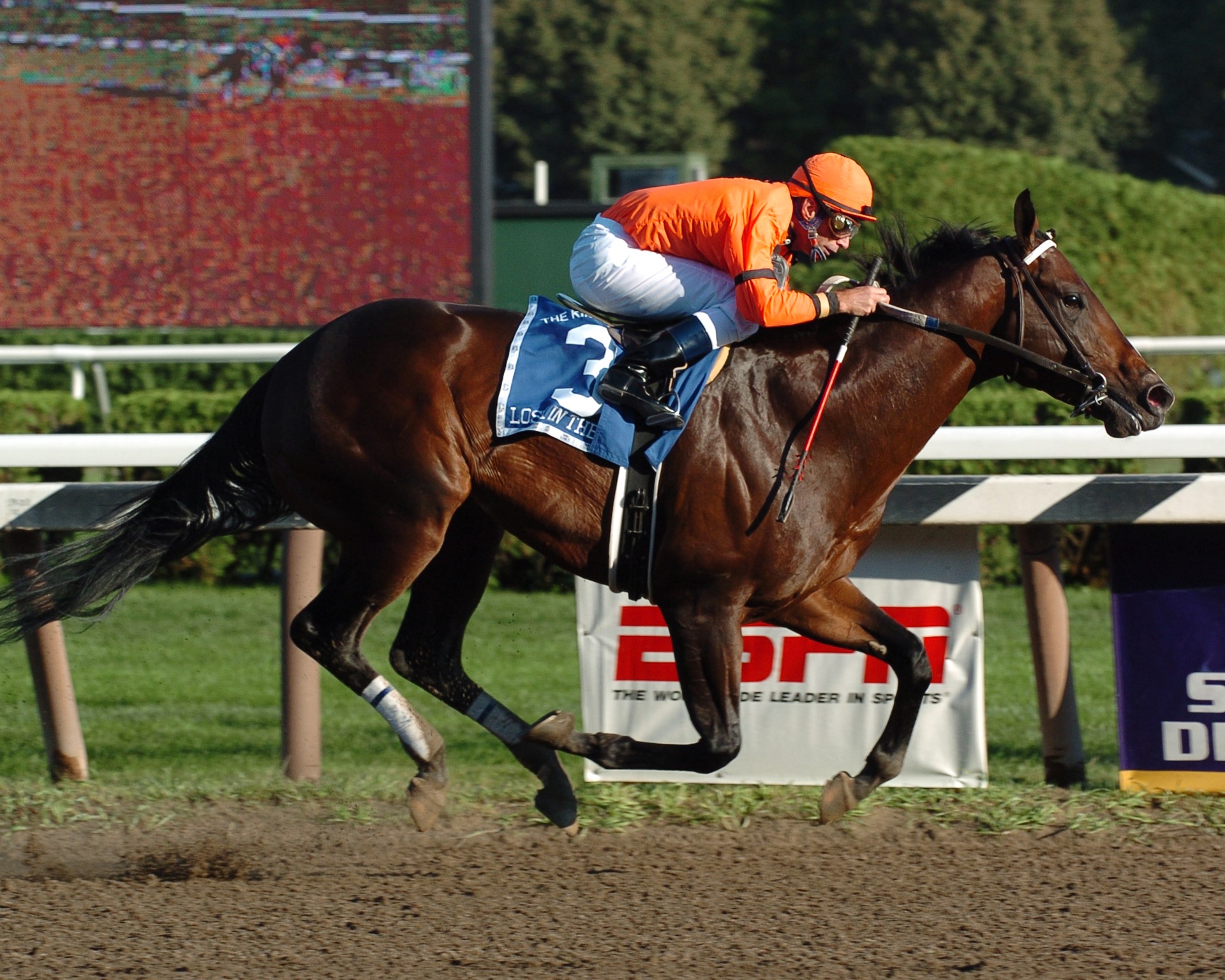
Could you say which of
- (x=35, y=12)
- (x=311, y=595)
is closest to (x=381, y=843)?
(x=311, y=595)

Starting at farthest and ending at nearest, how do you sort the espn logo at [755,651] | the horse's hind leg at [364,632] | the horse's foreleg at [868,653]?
1. the espn logo at [755,651]
2. the horse's foreleg at [868,653]
3. the horse's hind leg at [364,632]

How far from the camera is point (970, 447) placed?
4.51 meters

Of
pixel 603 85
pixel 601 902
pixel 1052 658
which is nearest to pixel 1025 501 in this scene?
pixel 1052 658

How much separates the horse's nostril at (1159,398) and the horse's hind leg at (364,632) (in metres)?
1.73

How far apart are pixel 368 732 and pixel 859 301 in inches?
104

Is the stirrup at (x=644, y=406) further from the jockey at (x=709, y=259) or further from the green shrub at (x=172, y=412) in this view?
the green shrub at (x=172, y=412)

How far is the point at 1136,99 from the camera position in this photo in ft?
120

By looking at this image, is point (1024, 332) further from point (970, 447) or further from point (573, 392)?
point (573, 392)

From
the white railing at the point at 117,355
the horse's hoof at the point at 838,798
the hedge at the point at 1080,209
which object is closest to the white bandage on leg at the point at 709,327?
the horse's hoof at the point at 838,798

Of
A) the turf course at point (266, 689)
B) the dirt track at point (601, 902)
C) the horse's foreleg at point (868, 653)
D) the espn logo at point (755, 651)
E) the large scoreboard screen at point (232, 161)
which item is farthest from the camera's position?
the large scoreboard screen at point (232, 161)

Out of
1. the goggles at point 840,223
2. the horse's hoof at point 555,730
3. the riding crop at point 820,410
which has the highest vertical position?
the goggles at point 840,223

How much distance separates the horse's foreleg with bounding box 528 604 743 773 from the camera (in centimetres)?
377

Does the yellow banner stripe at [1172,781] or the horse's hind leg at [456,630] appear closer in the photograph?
the horse's hind leg at [456,630]

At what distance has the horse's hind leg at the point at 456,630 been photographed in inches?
162
